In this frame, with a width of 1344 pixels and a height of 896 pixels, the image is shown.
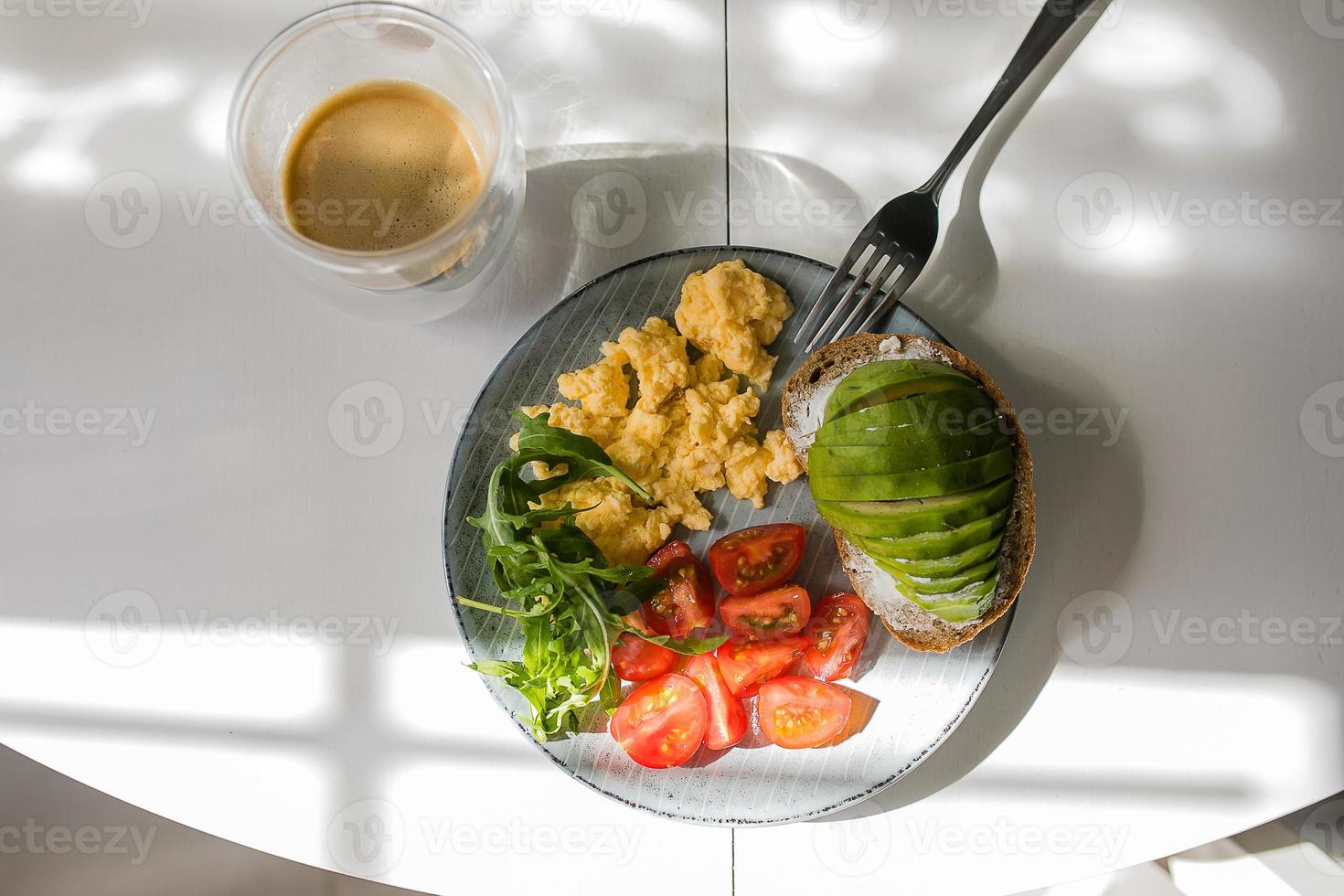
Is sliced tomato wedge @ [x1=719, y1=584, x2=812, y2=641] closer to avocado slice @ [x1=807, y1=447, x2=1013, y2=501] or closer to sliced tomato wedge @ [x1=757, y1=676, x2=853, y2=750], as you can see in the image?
sliced tomato wedge @ [x1=757, y1=676, x2=853, y2=750]

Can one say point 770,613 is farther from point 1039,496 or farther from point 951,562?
point 1039,496

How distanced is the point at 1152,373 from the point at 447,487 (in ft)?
4.25

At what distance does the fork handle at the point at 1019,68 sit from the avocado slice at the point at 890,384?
16.4 inches

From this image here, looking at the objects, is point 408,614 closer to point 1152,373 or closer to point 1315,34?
point 1152,373

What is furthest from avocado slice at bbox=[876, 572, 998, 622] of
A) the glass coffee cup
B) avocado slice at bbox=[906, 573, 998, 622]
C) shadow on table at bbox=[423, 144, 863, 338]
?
the glass coffee cup

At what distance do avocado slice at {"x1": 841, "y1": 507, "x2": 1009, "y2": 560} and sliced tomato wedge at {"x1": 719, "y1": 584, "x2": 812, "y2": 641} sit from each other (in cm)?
18

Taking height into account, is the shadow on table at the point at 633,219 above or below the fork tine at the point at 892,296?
above

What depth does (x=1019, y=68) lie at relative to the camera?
5.65 ft

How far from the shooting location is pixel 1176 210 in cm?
177

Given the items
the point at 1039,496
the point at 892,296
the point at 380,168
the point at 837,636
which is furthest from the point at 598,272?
the point at 1039,496

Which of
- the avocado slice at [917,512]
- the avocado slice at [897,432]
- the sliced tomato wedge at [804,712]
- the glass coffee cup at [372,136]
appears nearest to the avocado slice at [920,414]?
the avocado slice at [897,432]

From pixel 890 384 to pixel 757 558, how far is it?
14.4 inches

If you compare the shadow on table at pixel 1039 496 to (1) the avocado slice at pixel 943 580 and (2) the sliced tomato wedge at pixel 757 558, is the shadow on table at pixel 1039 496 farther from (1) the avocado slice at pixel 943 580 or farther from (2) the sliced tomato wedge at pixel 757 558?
(2) the sliced tomato wedge at pixel 757 558

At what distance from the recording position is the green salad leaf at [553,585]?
1443mm
